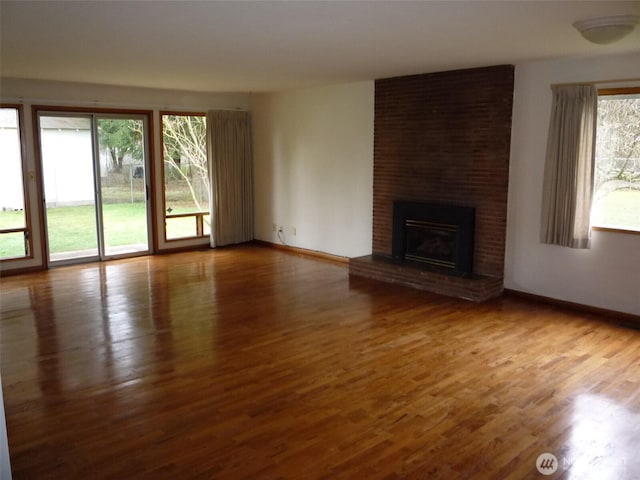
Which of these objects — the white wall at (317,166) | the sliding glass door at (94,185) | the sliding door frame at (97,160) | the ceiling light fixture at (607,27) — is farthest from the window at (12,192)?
the ceiling light fixture at (607,27)

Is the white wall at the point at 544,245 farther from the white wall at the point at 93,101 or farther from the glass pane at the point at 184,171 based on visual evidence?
the glass pane at the point at 184,171

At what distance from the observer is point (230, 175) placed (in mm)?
8523

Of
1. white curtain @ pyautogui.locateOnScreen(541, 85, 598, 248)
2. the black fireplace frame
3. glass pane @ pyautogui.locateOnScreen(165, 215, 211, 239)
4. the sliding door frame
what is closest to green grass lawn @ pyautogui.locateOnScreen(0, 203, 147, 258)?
the sliding door frame

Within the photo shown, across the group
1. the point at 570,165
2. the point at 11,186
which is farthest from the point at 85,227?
the point at 570,165

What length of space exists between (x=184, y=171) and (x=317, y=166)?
2090mm

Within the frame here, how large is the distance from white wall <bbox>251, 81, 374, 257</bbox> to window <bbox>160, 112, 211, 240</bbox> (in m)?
0.89

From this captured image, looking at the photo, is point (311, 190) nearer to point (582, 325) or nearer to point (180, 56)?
point (180, 56)

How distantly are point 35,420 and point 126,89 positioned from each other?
546 centimetres

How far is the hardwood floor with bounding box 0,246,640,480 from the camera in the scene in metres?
2.73

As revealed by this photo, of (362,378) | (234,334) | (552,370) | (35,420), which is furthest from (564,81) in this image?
(35,420)

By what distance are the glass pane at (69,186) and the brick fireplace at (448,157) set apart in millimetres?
3729

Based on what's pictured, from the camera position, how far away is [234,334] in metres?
4.57

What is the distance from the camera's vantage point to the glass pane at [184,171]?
809 cm

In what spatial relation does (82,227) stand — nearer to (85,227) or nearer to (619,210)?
(85,227)
